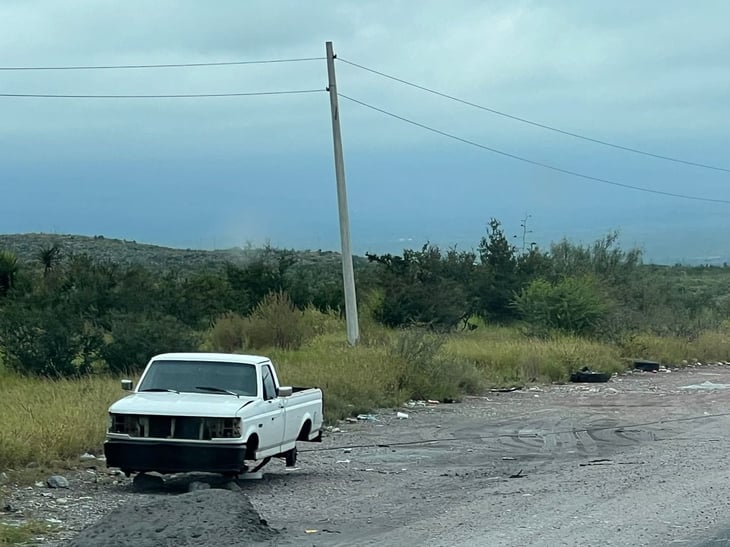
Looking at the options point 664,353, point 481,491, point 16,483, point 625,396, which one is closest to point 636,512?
point 481,491

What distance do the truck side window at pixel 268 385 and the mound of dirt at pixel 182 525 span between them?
3265 mm

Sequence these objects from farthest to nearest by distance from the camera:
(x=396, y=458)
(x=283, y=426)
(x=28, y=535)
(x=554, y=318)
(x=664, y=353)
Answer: (x=554, y=318) → (x=664, y=353) → (x=396, y=458) → (x=283, y=426) → (x=28, y=535)

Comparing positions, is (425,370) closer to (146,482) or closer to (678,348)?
(146,482)

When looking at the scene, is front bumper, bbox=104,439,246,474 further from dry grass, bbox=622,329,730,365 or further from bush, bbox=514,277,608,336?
bush, bbox=514,277,608,336

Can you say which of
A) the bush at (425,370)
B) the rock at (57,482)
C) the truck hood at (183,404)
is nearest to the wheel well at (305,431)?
the truck hood at (183,404)

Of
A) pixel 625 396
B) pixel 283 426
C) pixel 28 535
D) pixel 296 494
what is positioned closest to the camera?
pixel 28 535

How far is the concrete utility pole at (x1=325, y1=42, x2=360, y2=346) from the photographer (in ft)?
96.5

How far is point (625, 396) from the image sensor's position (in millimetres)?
26516

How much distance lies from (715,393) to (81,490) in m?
18.4

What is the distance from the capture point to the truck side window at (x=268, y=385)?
14250mm

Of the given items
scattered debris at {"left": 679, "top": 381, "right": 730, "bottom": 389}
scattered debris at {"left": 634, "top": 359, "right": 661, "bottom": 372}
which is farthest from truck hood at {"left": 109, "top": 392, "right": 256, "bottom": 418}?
scattered debris at {"left": 634, "top": 359, "right": 661, "bottom": 372}

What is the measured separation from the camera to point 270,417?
13.8 meters

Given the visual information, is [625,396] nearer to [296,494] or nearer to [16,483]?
[296,494]

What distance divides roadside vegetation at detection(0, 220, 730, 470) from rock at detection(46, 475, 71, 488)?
0.79 meters
